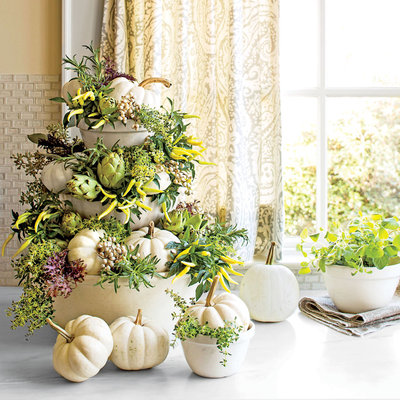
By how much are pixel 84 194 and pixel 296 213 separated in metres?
1.89

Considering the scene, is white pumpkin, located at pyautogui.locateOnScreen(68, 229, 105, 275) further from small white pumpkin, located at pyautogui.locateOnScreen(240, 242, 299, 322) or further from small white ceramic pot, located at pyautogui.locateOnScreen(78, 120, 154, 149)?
small white pumpkin, located at pyautogui.locateOnScreen(240, 242, 299, 322)

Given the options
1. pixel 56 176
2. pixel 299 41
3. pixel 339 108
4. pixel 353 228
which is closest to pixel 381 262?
pixel 353 228

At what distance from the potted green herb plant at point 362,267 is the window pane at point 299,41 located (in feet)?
3.20

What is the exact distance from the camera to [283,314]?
1.57m

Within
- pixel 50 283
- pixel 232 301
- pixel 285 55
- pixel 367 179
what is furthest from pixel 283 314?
pixel 367 179

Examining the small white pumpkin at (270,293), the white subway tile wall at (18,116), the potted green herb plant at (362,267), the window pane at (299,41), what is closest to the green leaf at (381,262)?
the potted green herb plant at (362,267)

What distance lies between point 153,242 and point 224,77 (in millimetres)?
892

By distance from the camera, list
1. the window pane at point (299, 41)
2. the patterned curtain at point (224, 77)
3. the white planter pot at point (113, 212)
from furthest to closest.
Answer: the window pane at point (299, 41) < the patterned curtain at point (224, 77) < the white planter pot at point (113, 212)

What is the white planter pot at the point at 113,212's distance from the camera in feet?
4.30

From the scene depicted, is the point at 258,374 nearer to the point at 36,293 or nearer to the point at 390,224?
the point at 36,293

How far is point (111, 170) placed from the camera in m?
1.24

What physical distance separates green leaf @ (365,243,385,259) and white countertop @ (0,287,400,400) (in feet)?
0.71

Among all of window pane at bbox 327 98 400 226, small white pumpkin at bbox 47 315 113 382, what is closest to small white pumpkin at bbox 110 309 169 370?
small white pumpkin at bbox 47 315 113 382

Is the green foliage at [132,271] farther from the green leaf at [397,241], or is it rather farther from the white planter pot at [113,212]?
the green leaf at [397,241]
